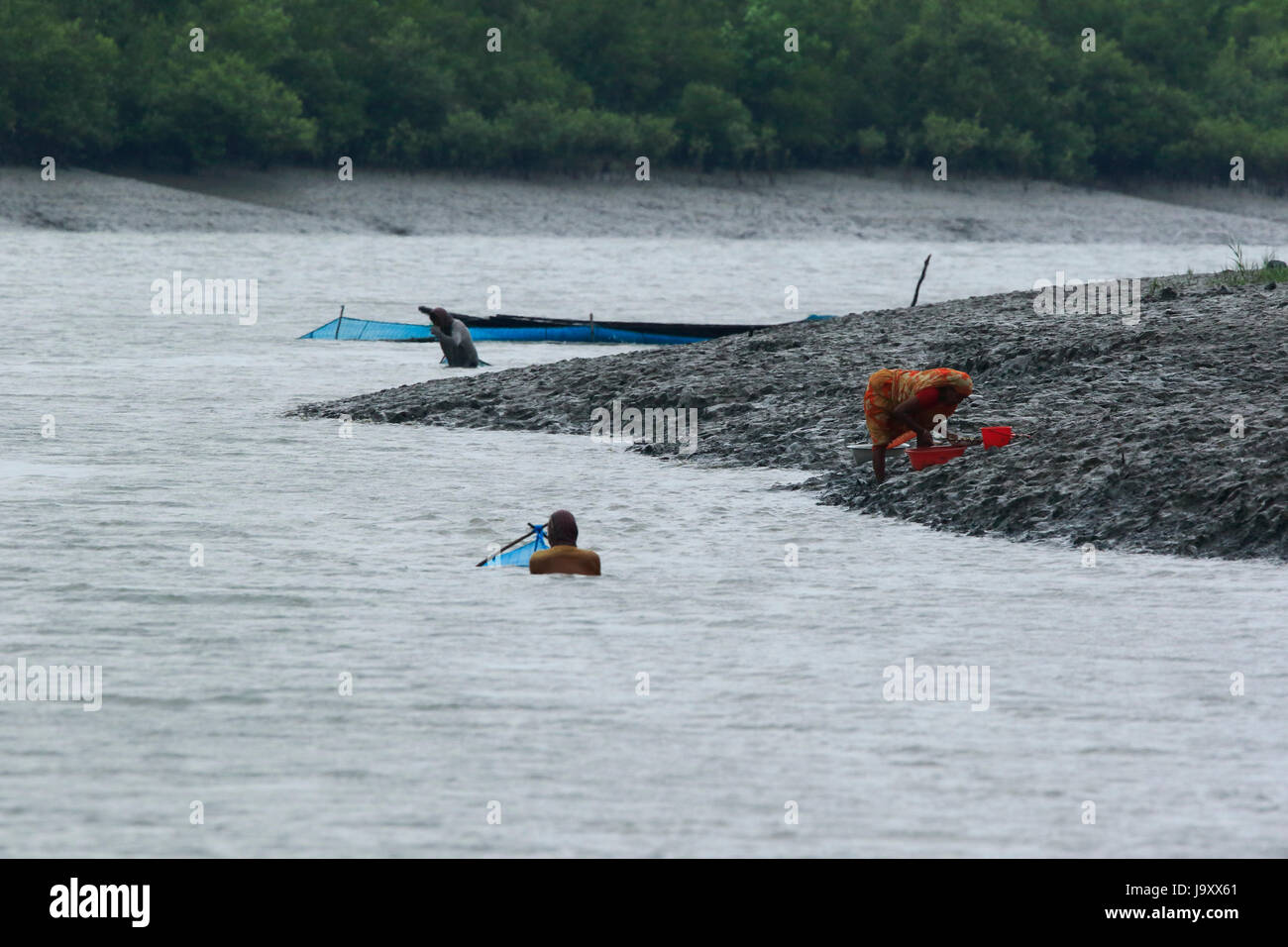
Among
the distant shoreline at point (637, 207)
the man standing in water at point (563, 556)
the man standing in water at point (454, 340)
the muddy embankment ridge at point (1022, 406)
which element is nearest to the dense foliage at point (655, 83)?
the distant shoreline at point (637, 207)

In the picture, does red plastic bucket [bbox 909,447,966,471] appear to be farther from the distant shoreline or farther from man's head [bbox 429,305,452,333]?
the distant shoreline

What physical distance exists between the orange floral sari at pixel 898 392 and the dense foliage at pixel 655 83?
227 feet

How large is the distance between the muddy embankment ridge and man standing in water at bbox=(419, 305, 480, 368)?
13.1 feet

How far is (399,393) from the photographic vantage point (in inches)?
1014

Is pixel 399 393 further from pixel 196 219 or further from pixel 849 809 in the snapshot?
pixel 196 219

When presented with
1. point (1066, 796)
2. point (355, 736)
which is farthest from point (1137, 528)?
point (355, 736)

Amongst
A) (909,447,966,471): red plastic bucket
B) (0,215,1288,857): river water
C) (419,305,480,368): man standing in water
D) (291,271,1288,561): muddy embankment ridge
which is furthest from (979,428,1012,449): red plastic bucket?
(419,305,480,368): man standing in water

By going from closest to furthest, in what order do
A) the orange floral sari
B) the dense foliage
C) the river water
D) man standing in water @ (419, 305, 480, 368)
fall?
1. the river water
2. the orange floral sari
3. man standing in water @ (419, 305, 480, 368)
4. the dense foliage

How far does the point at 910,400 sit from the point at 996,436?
1071mm

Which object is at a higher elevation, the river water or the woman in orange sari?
the woman in orange sari

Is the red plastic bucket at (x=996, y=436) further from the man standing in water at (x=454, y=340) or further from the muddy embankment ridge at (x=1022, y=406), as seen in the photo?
the man standing in water at (x=454, y=340)

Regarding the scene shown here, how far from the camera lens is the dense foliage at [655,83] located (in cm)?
8606

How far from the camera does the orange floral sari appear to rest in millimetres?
16969

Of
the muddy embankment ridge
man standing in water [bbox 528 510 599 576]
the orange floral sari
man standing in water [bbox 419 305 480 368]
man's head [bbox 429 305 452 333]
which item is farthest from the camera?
man standing in water [bbox 419 305 480 368]
